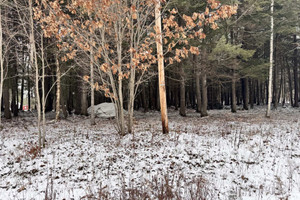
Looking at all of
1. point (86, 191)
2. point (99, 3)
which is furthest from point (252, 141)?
point (99, 3)

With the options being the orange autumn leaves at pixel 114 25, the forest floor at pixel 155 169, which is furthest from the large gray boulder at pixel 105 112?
the orange autumn leaves at pixel 114 25

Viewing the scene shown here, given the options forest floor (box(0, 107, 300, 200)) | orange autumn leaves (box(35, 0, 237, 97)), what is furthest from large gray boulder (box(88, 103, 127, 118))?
orange autumn leaves (box(35, 0, 237, 97))

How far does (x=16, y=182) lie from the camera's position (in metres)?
4.80

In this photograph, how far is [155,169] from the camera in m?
5.29

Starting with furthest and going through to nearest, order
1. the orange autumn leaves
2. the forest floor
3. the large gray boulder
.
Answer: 1. the large gray boulder
2. the orange autumn leaves
3. the forest floor

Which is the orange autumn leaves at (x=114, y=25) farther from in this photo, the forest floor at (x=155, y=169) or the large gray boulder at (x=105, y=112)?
the large gray boulder at (x=105, y=112)

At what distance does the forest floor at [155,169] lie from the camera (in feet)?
13.7

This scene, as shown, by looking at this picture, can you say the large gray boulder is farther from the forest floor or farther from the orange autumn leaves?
the orange autumn leaves

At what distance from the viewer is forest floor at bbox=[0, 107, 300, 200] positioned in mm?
4164

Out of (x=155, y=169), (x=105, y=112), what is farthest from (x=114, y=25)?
(x=105, y=112)

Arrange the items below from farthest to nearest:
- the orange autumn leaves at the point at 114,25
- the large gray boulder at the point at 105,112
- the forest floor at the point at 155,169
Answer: the large gray boulder at the point at 105,112 < the orange autumn leaves at the point at 114,25 < the forest floor at the point at 155,169

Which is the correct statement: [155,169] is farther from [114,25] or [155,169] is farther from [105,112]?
[105,112]

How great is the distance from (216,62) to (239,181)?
1285cm

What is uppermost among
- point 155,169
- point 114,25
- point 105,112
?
point 114,25
